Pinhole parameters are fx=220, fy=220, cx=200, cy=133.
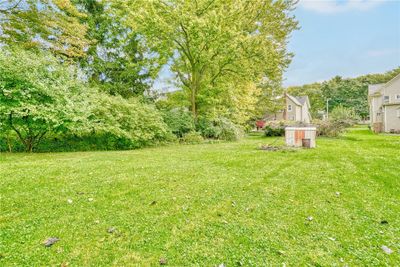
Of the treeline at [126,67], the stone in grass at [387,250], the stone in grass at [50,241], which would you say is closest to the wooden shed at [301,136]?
the treeline at [126,67]

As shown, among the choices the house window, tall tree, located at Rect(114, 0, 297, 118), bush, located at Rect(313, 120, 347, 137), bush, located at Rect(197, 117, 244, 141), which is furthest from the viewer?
the house window

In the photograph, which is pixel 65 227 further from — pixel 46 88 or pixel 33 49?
pixel 33 49

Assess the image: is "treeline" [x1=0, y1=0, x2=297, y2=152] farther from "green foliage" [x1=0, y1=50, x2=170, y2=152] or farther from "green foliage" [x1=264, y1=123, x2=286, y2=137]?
"green foliage" [x1=264, y1=123, x2=286, y2=137]

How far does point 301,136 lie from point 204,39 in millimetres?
7555

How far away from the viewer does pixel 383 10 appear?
918cm

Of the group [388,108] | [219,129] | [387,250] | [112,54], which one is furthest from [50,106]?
[388,108]

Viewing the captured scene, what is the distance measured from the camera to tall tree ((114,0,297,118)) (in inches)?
486

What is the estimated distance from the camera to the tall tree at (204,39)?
486 inches

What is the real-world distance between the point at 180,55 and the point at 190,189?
12341mm

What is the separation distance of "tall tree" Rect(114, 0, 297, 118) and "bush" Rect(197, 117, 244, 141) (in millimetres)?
1280

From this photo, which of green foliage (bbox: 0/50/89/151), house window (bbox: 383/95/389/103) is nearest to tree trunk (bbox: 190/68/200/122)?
green foliage (bbox: 0/50/89/151)

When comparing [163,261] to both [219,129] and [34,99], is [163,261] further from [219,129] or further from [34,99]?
Result: [219,129]

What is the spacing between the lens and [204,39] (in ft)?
41.4

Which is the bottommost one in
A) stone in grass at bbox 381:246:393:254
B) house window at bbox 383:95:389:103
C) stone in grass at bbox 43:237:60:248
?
stone in grass at bbox 381:246:393:254
